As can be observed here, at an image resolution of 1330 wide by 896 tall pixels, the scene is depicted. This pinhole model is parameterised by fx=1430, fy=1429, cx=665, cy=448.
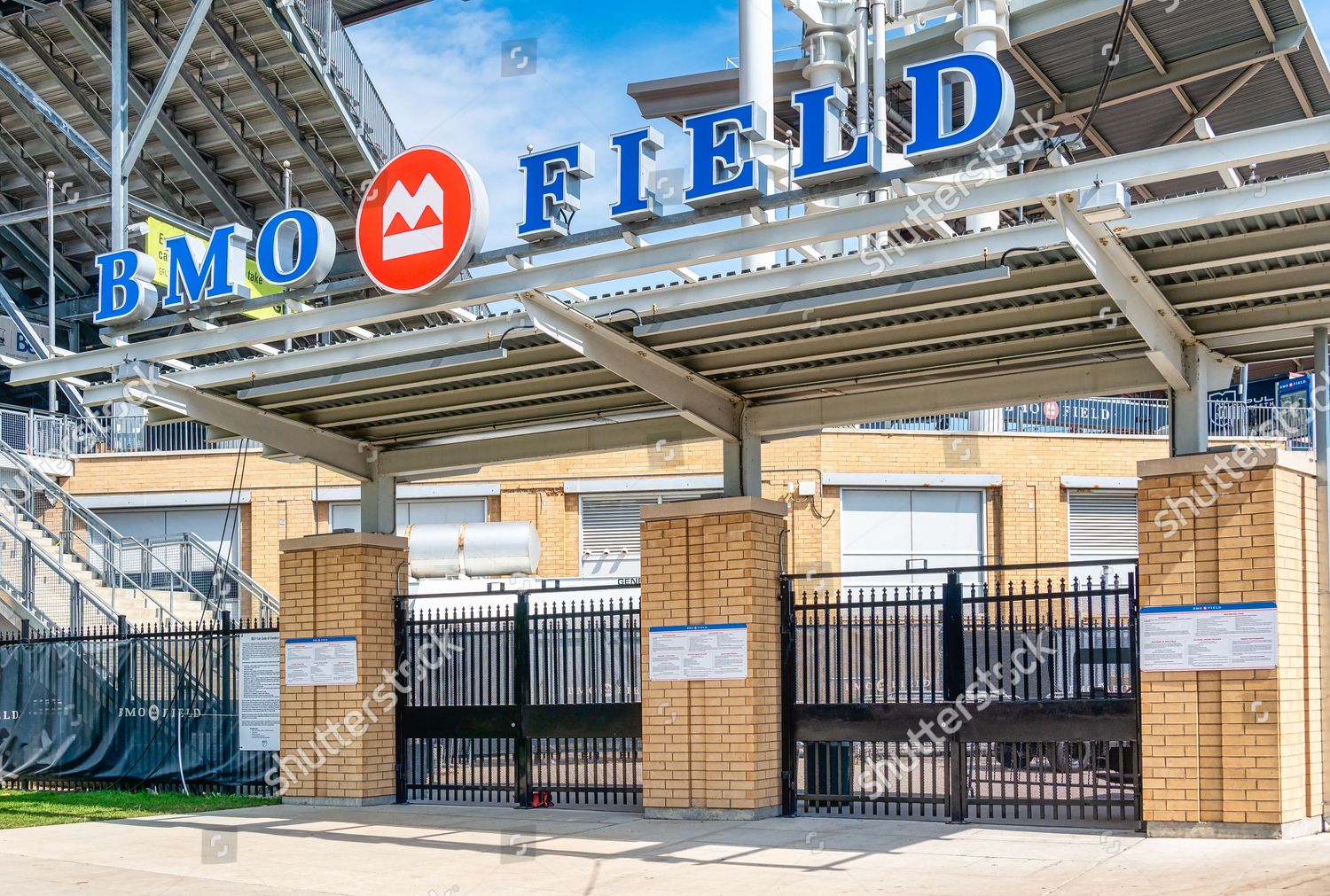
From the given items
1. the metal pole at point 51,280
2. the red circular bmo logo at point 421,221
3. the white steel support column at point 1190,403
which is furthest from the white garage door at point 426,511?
the white steel support column at point 1190,403

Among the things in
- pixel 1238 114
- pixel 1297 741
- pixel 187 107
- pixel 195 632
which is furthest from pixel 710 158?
pixel 187 107

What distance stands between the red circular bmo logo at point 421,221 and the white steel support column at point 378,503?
5.31 meters

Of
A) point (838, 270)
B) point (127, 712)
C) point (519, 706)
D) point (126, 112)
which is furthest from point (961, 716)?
point (126, 112)

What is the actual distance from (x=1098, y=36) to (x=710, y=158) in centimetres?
1266

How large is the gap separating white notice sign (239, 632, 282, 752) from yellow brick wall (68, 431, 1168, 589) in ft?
40.8

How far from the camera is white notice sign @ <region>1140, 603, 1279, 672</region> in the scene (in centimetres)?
1109

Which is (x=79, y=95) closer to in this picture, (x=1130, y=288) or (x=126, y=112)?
(x=126, y=112)

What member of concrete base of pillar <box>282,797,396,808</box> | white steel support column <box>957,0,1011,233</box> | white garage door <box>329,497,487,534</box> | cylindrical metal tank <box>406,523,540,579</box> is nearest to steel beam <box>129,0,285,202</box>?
white garage door <box>329,497,487,534</box>

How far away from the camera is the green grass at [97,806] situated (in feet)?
52.4

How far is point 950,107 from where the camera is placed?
9.74m

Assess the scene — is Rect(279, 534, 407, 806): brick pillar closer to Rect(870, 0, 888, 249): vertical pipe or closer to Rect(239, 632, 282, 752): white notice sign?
Rect(239, 632, 282, 752): white notice sign

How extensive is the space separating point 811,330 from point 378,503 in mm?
6747

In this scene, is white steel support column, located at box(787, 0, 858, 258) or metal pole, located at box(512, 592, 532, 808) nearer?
metal pole, located at box(512, 592, 532, 808)

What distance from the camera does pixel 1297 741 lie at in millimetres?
11250
